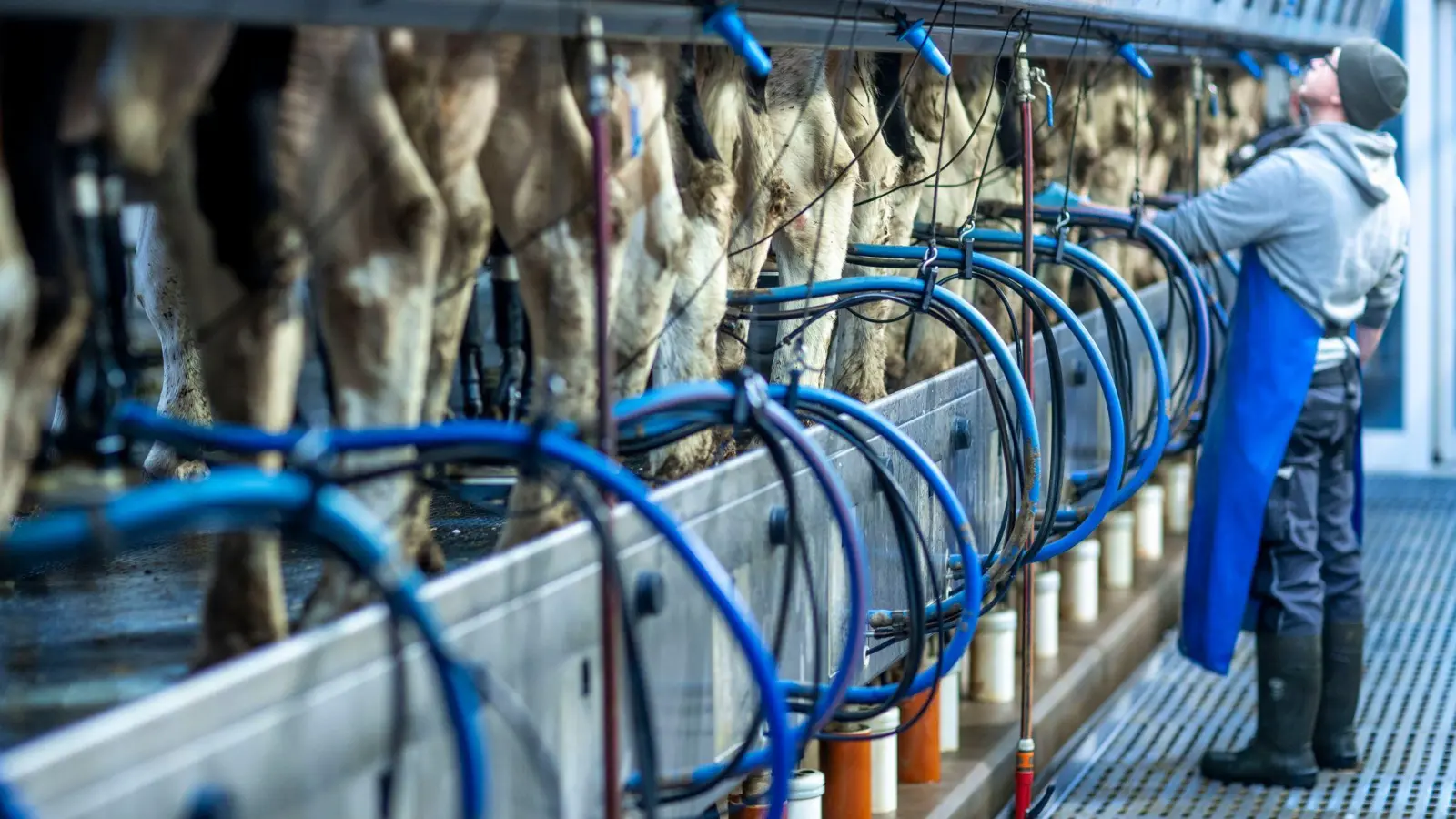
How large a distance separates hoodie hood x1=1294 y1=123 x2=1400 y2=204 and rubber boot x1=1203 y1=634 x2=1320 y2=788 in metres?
1.11

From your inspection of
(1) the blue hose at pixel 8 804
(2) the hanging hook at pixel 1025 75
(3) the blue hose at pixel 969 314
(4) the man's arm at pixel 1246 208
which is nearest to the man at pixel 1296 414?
(4) the man's arm at pixel 1246 208

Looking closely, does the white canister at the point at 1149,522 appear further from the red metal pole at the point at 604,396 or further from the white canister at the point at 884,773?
the red metal pole at the point at 604,396

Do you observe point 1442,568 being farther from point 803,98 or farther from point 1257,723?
point 803,98

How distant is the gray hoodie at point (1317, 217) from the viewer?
4.64 meters

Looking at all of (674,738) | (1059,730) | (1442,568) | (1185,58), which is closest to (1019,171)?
(1185,58)

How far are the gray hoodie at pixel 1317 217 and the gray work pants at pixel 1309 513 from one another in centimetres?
12

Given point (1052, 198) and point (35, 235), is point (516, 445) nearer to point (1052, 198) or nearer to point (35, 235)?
point (35, 235)

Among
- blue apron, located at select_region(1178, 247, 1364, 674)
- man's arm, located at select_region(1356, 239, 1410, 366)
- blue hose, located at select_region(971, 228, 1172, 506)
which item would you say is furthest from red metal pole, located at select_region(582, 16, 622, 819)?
man's arm, located at select_region(1356, 239, 1410, 366)

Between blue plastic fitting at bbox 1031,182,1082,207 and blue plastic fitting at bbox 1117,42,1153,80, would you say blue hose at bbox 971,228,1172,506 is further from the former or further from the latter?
blue plastic fitting at bbox 1117,42,1153,80

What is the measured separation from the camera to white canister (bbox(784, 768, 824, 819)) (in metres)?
3.57

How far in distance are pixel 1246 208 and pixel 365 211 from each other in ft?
8.83

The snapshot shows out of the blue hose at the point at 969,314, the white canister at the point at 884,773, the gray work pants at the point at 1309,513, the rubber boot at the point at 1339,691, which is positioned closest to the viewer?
the blue hose at the point at 969,314

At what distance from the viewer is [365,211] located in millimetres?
2611

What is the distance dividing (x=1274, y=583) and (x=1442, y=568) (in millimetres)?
2565
